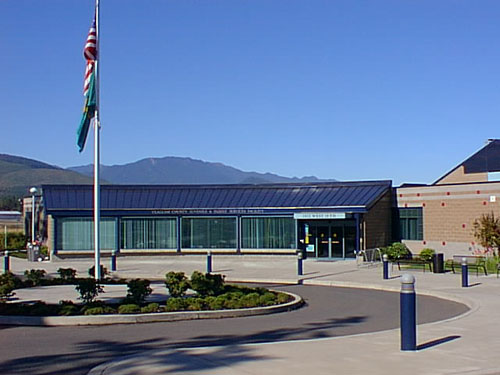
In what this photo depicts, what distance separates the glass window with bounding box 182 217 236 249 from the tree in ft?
42.7

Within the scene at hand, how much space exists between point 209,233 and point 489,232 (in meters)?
14.7

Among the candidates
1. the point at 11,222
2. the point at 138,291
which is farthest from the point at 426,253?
the point at 11,222

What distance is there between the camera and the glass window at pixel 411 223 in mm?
39291

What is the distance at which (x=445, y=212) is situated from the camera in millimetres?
37938

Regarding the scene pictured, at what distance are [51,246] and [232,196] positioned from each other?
33.7 feet

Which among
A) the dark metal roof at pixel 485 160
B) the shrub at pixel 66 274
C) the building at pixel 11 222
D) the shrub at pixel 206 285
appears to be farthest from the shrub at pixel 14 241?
the shrub at pixel 206 285

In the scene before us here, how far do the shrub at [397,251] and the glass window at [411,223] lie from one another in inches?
46.1

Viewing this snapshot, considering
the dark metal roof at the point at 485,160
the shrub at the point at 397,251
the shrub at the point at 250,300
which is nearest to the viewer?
the shrub at the point at 250,300

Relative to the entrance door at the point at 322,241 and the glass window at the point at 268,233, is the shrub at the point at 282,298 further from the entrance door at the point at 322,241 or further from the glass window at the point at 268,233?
the entrance door at the point at 322,241

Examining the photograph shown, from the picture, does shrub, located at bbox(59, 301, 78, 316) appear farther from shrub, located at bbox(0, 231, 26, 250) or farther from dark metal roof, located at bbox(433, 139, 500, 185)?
shrub, located at bbox(0, 231, 26, 250)

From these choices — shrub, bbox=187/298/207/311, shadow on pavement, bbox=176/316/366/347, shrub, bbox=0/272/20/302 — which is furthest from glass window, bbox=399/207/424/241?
shadow on pavement, bbox=176/316/366/347

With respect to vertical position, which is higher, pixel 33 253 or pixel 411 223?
pixel 411 223

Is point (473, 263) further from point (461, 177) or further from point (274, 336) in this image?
point (274, 336)

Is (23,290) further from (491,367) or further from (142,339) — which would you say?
(491,367)
